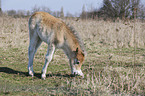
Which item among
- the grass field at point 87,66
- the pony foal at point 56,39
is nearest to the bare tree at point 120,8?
the grass field at point 87,66

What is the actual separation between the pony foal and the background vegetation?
58 centimetres

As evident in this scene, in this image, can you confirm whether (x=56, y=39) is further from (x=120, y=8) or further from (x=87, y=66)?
(x=120, y=8)

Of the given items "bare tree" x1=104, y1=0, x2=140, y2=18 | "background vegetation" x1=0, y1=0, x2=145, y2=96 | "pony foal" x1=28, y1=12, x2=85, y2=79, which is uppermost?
"bare tree" x1=104, y1=0, x2=140, y2=18

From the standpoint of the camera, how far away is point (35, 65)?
8492 mm

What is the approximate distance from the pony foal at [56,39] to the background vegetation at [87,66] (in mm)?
577

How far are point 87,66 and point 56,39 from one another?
2.45 meters

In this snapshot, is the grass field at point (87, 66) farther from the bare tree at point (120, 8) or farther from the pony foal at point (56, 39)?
the bare tree at point (120, 8)

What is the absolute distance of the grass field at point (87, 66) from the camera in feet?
17.1

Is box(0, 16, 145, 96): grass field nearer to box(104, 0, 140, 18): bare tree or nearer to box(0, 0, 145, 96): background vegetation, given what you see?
box(0, 0, 145, 96): background vegetation

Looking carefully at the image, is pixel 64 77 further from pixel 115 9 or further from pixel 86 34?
pixel 115 9

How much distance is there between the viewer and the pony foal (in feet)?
21.2

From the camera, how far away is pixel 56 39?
258 inches

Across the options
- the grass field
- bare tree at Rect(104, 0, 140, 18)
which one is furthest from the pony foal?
bare tree at Rect(104, 0, 140, 18)

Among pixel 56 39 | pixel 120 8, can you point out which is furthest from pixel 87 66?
pixel 120 8
